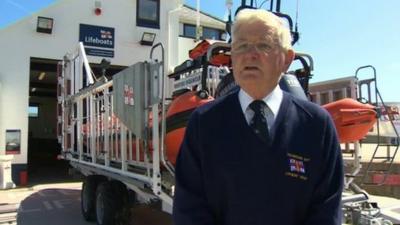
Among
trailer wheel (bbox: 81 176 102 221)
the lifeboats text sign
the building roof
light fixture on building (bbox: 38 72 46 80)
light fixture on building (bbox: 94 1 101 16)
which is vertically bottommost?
trailer wheel (bbox: 81 176 102 221)

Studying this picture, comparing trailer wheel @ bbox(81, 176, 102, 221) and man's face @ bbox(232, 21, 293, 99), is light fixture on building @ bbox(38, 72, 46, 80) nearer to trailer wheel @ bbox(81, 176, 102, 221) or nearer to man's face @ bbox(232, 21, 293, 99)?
trailer wheel @ bbox(81, 176, 102, 221)

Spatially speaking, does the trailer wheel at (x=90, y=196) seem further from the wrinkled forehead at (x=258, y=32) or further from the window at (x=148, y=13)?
the window at (x=148, y=13)

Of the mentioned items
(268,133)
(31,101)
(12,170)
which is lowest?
(12,170)

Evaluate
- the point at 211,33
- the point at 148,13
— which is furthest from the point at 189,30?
the point at 148,13

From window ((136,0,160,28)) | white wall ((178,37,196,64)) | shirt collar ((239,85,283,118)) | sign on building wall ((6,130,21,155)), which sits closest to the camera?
shirt collar ((239,85,283,118))

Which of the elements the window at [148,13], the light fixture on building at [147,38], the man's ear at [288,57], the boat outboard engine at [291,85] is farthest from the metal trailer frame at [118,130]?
the window at [148,13]

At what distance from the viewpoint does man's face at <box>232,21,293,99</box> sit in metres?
1.91

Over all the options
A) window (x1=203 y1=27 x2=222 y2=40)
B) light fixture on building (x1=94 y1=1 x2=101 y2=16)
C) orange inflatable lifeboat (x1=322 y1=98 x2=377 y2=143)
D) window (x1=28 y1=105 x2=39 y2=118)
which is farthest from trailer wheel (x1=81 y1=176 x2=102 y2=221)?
window (x1=28 y1=105 x2=39 y2=118)

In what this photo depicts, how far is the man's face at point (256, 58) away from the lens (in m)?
1.91

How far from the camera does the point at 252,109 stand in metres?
1.93

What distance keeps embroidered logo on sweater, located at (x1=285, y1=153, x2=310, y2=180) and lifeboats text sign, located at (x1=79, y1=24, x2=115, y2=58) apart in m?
13.1

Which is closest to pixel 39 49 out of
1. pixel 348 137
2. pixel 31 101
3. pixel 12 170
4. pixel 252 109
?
pixel 12 170

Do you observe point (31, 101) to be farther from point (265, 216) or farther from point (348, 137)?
point (265, 216)

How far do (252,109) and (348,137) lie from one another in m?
3.13
